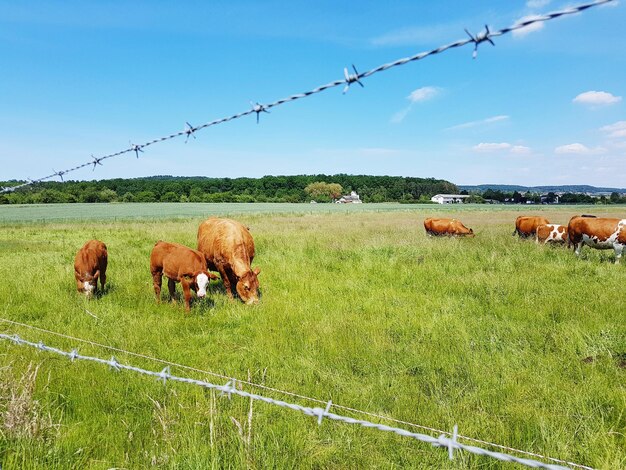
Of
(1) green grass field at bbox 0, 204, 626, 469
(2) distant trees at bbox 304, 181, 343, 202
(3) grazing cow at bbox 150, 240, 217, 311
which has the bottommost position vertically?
(1) green grass field at bbox 0, 204, 626, 469

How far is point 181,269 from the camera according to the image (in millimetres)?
7594

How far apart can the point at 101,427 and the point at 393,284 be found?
7.17m

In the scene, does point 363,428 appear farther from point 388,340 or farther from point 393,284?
point 393,284

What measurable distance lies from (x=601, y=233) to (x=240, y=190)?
122 metres

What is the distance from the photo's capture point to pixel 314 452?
9.95ft

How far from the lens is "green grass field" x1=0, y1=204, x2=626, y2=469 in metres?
3.02

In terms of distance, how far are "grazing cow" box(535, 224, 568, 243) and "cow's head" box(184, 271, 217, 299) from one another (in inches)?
564

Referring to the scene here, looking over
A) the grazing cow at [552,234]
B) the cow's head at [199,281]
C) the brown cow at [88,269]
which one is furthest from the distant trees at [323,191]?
the cow's head at [199,281]

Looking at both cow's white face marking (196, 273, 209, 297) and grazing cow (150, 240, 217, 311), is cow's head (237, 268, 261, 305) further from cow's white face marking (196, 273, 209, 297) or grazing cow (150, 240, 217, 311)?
cow's white face marking (196, 273, 209, 297)

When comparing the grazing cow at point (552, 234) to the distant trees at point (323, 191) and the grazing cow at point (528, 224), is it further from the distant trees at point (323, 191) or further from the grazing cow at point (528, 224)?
the distant trees at point (323, 191)

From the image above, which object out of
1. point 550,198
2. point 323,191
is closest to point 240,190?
point 323,191

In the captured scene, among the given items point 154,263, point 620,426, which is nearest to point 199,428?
point 620,426

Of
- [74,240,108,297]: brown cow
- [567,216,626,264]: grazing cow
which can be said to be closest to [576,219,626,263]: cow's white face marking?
[567,216,626,264]: grazing cow

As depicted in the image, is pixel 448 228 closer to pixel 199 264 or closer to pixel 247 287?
pixel 247 287
